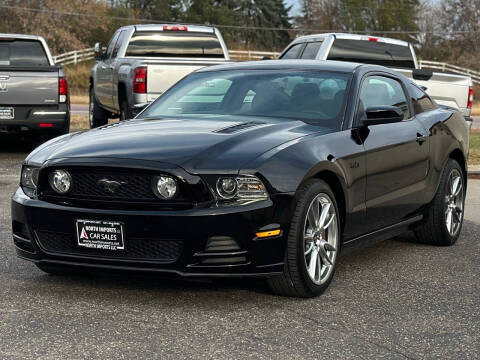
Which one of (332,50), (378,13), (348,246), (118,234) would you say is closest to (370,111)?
(348,246)

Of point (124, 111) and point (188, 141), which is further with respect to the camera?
point (124, 111)

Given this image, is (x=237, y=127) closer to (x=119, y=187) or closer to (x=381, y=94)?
(x=119, y=187)

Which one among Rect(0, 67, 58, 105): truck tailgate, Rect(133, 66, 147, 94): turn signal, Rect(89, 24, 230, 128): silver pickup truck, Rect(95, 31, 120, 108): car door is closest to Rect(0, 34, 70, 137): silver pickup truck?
Rect(0, 67, 58, 105): truck tailgate

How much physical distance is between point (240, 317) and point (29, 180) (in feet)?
5.50

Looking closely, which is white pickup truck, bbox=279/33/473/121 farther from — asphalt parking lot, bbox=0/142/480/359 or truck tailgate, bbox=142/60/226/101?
asphalt parking lot, bbox=0/142/480/359

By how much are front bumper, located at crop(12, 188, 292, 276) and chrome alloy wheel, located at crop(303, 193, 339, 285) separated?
1.11 feet

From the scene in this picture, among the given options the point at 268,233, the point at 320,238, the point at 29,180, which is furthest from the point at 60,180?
the point at 320,238

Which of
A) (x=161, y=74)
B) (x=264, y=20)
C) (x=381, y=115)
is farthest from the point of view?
(x=264, y=20)

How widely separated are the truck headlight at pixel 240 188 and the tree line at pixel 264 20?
197 ft

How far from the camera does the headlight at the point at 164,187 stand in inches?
228

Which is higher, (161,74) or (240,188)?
(240,188)

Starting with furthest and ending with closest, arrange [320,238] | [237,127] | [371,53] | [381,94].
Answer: [371,53] < [381,94] < [237,127] < [320,238]

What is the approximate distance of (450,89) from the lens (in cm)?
1476

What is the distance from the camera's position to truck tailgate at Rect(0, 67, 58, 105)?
49.0 feet
